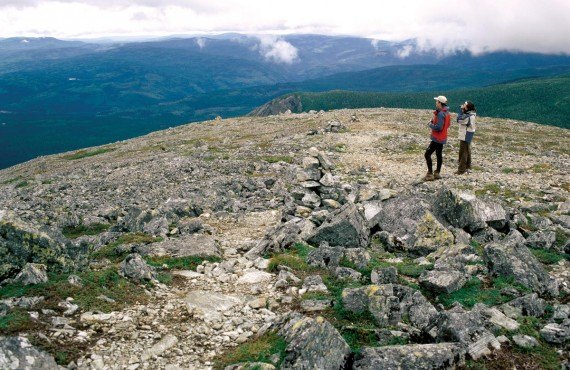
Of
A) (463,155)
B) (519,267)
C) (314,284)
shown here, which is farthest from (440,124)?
(314,284)

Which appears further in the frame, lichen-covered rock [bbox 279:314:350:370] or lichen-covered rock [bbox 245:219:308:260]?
lichen-covered rock [bbox 245:219:308:260]

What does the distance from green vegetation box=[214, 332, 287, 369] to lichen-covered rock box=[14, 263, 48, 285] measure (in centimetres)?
527

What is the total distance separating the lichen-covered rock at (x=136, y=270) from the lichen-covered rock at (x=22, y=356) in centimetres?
437

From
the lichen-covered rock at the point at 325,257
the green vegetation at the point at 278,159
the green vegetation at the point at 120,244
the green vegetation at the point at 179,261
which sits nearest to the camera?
the lichen-covered rock at the point at 325,257

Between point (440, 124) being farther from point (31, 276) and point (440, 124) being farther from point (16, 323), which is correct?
point (16, 323)

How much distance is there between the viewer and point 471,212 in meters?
17.0

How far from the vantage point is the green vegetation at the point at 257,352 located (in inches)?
343

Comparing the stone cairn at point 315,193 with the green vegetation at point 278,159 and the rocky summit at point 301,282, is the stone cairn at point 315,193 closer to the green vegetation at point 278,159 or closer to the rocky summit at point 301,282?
the rocky summit at point 301,282

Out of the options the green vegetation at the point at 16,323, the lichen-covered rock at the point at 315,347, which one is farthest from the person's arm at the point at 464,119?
the green vegetation at the point at 16,323

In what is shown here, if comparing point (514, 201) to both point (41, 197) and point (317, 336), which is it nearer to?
point (317, 336)

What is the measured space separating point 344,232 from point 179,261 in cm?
621

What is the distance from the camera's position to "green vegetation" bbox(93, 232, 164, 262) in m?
15.7

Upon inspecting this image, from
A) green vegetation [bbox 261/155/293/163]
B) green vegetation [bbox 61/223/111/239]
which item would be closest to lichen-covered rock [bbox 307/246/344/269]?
green vegetation [bbox 61/223/111/239]

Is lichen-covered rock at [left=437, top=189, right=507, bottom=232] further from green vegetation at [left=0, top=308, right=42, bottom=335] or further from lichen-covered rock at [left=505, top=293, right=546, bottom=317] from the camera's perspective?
green vegetation at [left=0, top=308, right=42, bottom=335]
